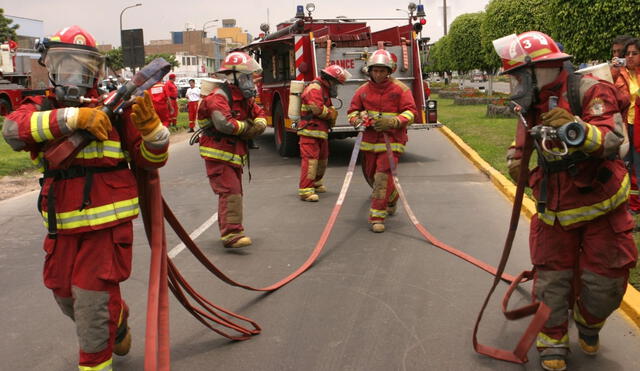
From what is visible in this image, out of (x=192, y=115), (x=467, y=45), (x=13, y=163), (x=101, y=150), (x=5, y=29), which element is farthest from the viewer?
(x=5, y=29)

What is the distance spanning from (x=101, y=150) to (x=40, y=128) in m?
0.33

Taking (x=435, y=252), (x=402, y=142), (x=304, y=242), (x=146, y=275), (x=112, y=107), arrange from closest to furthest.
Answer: (x=112, y=107)
(x=146, y=275)
(x=435, y=252)
(x=304, y=242)
(x=402, y=142)

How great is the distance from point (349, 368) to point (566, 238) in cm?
144

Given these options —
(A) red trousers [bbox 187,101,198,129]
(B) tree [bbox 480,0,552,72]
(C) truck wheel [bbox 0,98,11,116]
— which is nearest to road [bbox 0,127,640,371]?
(A) red trousers [bbox 187,101,198,129]

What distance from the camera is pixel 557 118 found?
3256mm

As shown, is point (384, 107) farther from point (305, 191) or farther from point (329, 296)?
point (329, 296)

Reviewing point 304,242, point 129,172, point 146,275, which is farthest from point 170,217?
point 304,242

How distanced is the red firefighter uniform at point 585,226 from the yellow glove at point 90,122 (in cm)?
232

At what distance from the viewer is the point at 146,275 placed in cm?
586

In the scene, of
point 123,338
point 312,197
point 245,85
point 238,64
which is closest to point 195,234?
point 245,85

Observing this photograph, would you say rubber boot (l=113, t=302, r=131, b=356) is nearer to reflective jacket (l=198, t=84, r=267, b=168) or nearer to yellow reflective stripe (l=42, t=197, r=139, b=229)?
yellow reflective stripe (l=42, t=197, r=139, b=229)

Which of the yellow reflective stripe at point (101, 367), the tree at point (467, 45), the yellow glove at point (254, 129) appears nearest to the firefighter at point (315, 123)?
the yellow glove at point (254, 129)

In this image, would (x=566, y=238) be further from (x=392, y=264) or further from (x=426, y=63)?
(x=426, y=63)

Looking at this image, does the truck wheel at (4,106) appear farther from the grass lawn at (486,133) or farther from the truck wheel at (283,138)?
the grass lawn at (486,133)
